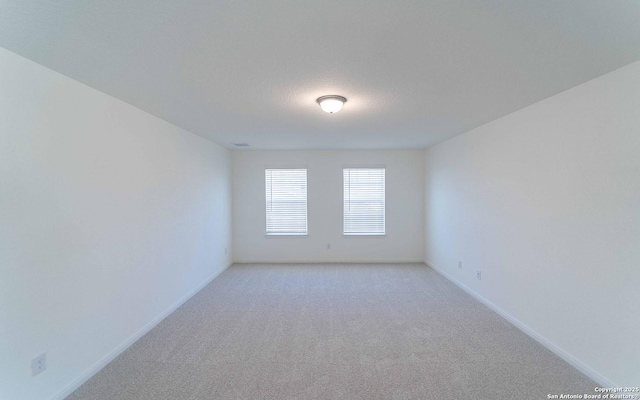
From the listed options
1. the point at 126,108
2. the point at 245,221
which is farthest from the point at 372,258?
the point at 126,108

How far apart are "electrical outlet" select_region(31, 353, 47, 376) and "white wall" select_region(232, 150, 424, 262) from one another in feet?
13.0

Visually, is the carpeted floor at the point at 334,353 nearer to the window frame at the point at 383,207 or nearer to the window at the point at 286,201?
the window frame at the point at 383,207

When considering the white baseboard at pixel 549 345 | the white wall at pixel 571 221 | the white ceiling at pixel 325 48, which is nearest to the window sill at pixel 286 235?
the white baseboard at pixel 549 345

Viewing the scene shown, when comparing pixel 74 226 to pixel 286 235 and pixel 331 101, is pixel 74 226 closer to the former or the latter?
pixel 331 101

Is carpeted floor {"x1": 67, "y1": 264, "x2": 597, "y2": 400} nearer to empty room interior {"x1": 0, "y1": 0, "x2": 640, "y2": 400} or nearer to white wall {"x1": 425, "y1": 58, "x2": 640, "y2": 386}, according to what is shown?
empty room interior {"x1": 0, "y1": 0, "x2": 640, "y2": 400}

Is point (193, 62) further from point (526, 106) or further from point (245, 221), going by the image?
point (245, 221)

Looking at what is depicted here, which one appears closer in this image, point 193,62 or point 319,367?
point 193,62

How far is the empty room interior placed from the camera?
1.52 m

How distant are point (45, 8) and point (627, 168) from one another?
12.1 ft

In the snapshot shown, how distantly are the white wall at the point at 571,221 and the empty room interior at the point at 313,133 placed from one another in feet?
0.05

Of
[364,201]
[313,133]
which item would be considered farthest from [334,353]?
[364,201]

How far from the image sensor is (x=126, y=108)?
272 cm

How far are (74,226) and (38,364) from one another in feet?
3.17

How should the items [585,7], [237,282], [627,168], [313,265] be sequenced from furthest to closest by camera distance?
[313,265], [237,282], [627,168], [585,7]
